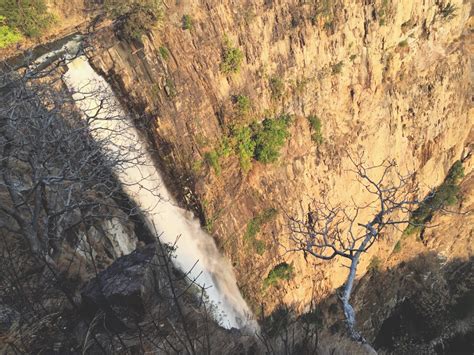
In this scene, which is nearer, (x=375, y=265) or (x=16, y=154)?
(x=16, y=154)

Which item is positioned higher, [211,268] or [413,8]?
[413,8]

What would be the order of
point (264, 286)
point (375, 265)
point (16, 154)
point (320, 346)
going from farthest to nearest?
point (375, 265)
point (264, 286)
point (16, 154)
point (320, 346)

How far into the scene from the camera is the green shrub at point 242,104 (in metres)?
14.7

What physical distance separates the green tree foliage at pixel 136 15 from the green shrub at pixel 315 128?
7343 mm

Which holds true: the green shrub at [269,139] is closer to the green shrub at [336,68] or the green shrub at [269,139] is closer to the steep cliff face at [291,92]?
the steep cliff face at [291,92]

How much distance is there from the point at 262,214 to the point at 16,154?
10297 millimetres

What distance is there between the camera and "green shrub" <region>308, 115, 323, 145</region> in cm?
1653

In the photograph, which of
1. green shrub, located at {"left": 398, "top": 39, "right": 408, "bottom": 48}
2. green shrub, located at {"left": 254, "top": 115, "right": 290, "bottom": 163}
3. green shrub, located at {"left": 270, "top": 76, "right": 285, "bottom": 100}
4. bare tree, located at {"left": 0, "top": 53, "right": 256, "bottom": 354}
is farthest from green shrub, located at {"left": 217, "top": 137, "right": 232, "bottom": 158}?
green shrub, located at {"left": 398, "top": 39, "right": 408, "bottom": 48}

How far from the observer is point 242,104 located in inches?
580

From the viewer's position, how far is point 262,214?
51.2ft

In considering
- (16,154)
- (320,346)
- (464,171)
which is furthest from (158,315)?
(464,171)

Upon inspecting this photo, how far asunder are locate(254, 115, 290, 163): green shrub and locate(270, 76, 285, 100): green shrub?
0.95 meters

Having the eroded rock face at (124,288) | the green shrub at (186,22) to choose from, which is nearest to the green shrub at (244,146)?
the green shrub at (186,22)

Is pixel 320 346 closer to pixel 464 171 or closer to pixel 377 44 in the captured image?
pixel 377 44
